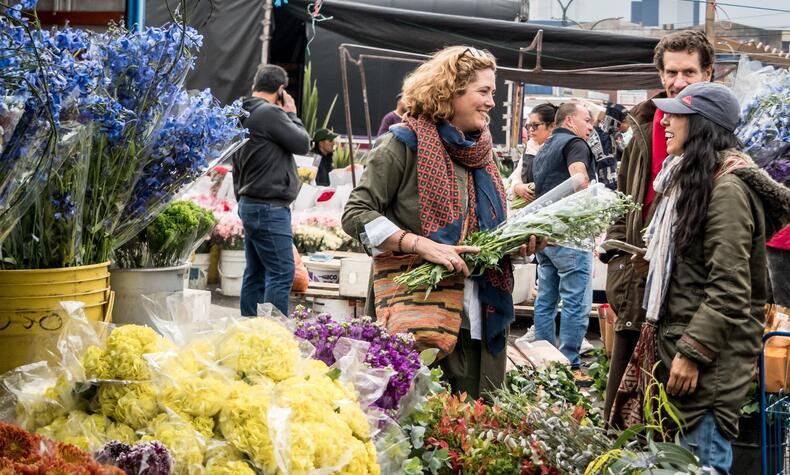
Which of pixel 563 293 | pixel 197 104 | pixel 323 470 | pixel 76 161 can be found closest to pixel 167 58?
pixel 197 104

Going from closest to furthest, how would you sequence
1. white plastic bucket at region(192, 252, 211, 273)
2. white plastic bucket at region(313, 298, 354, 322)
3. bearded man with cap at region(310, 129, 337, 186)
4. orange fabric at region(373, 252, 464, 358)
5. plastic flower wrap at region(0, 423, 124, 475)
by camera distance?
plastic flower wrap at region(0, 423, 124, 475)
orange fabric at region(373, 252, 464, 358)
white plastic bucket at region(313, 298, 354, 322)
white plastic bucket at region(192, 252, 211, 273)
bearded man with cap at region(310, 129, 337, 186)

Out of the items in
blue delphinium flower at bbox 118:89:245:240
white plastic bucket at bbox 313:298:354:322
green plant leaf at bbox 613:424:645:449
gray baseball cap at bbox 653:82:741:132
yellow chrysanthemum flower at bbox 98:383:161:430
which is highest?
gray baseball cap at bbox 653:82:741:132

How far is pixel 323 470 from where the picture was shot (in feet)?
6.02

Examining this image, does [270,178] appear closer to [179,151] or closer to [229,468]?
[179,151]

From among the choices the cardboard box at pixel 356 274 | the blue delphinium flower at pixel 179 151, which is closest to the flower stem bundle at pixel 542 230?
the blue delphinium flower at pixel 179 151

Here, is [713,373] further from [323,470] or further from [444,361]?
[323,470]

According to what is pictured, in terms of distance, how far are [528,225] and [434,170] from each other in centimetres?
44

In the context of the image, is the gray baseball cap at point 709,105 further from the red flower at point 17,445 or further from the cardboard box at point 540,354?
the red flower at point 17,445

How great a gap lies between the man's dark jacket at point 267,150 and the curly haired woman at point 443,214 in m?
3.17

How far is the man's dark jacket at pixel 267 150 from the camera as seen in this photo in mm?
6793

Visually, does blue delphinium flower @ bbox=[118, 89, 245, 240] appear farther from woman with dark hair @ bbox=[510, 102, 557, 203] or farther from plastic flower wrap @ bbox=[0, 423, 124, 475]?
woman with dark hair @ bbox=[510, 102, 557, 203]

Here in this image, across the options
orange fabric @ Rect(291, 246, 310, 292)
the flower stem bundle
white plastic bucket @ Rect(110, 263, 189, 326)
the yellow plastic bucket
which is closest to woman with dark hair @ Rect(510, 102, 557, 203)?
orange fabric @ Rect(291, 246, 310, 292)

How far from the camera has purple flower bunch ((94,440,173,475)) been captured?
1.67 meters

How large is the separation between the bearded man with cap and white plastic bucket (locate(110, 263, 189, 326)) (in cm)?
906
